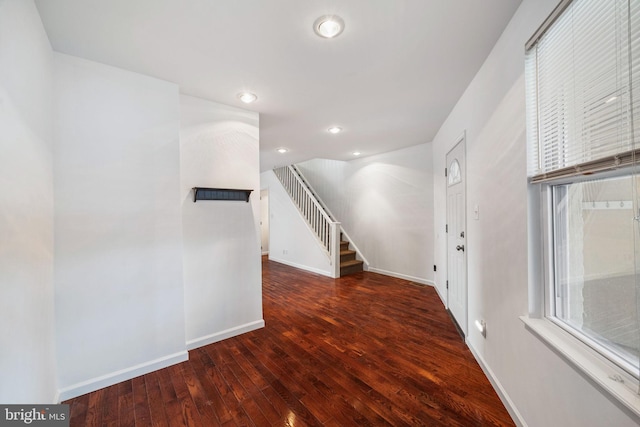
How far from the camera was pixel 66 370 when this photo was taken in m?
1.74

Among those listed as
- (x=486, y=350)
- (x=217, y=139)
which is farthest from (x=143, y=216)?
(x=486, y=350)

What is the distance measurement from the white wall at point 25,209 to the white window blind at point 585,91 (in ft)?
7.96

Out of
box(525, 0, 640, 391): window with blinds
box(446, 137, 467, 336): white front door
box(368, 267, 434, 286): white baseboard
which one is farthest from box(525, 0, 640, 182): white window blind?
box(368, 267, 434, 286): white baseboard

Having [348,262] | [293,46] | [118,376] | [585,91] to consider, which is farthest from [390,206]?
[118,376]

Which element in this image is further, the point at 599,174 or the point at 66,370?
the point at 66,370

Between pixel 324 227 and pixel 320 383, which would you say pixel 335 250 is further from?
pixel 320 383

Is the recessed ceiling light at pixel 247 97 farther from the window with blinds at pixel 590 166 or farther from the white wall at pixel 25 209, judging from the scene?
the window with blinds at pixel 590 166

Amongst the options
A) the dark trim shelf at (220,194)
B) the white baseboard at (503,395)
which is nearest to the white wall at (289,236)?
the dark trim shelf at (220,194)

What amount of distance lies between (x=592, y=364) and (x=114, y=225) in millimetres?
2836

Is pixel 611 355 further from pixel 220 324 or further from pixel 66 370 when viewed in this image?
pixel 66 370

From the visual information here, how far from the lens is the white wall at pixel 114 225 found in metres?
1.73

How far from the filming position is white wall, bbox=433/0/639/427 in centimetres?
109

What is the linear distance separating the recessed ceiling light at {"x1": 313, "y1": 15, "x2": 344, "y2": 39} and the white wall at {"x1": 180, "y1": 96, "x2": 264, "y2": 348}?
1.42 meters

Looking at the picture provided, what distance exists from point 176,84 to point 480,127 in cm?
258
